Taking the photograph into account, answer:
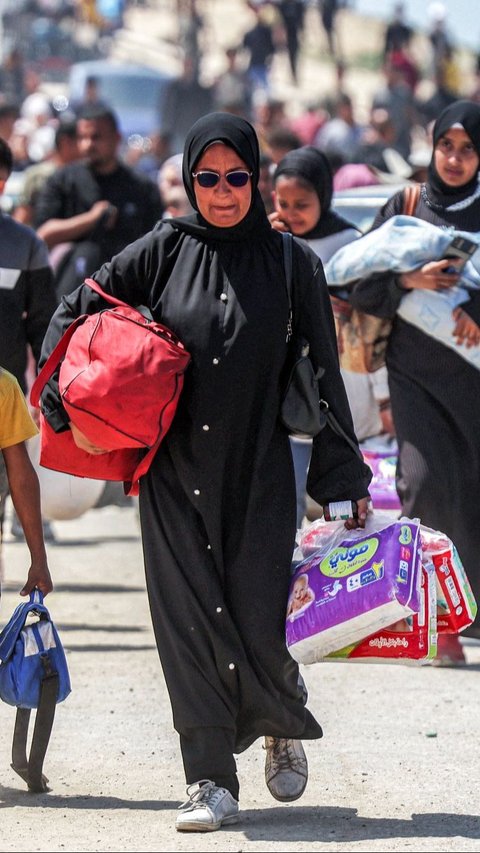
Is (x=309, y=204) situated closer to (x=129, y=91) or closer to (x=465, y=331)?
(x=465, y=331)

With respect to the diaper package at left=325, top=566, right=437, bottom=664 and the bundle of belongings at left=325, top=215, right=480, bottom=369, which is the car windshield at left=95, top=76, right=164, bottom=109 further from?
the diaper package at left=325, top=566, right=437, bottom=664

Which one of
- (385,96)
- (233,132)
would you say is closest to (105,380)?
(233,132)

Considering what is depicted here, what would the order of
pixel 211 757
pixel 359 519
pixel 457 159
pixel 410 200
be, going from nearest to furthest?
A: pixel 211 757 < pixel 359 519 < pixel 457 159 < pixel 410 200

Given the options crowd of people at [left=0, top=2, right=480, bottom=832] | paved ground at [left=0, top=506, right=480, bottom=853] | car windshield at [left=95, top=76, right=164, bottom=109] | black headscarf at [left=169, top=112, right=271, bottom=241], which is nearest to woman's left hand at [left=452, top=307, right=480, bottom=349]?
paved ground at [left=0, top=506, right=480, bottom=853]

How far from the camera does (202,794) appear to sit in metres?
5.05

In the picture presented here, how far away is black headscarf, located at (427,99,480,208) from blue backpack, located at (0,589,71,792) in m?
2.41

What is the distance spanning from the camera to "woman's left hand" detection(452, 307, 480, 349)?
22.5ft

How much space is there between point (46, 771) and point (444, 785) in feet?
3.99

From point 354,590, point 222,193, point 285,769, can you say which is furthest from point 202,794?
point 222,193

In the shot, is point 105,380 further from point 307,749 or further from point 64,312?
point 307,749

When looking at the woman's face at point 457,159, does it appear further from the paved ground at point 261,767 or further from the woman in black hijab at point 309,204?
the paved ground at point 261,767

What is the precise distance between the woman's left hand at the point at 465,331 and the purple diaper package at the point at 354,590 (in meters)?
1.79

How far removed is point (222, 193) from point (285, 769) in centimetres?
161

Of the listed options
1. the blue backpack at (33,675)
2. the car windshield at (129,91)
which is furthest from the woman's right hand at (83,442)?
the car windshield at (129,91)
